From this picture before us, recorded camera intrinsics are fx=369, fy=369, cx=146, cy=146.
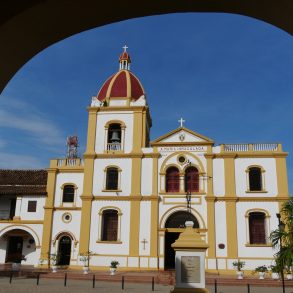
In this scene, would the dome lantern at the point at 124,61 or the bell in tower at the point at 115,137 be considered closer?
the bell in tower at the point at 115,137

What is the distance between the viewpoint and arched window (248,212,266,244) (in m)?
26.5

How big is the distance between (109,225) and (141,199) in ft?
10.5

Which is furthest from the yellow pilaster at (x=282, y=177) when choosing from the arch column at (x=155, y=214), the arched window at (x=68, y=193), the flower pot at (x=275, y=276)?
the arched window at (x=68, y=193)

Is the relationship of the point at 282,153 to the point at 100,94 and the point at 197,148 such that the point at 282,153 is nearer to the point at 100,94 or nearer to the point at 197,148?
the point at 197,148

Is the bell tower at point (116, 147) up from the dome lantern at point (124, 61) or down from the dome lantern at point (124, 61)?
down

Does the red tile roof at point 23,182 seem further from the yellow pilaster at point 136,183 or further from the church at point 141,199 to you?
the yellow pilaster at point 136,183

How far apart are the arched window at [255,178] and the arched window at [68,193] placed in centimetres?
1407

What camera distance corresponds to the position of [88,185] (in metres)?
29.0

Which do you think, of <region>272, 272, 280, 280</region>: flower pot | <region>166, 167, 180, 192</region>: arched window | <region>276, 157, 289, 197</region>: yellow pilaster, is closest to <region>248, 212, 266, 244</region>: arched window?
<region>276, 157, 289, 197</region>: yellow pilaster

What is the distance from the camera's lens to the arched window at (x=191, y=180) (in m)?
28.1

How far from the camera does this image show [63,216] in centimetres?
2945

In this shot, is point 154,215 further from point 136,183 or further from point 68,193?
point 68,193

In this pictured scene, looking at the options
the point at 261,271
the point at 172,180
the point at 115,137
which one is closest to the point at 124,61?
the point at 115,137

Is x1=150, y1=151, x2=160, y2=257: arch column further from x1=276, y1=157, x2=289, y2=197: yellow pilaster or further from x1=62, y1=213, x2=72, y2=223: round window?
x1=276, y1=157, x2=289, y2=197: yellow pilaster
